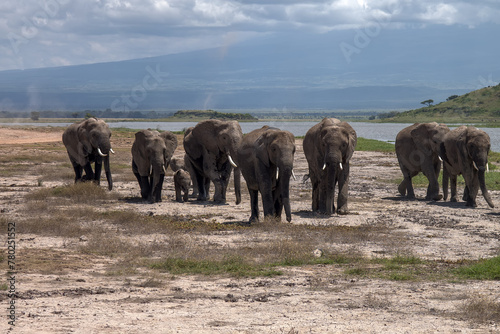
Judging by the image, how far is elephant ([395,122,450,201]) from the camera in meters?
21.8

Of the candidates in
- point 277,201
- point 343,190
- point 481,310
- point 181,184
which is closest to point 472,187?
point 343,190

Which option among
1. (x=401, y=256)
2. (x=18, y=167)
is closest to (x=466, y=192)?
(x=401, y=256)

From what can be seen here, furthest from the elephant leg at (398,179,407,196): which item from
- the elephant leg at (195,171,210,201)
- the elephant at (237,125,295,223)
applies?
the elephant at (237,125,295,223)

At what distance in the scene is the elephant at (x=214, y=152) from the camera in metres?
20.3

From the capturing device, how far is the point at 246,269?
11.2 m

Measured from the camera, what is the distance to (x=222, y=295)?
975cm

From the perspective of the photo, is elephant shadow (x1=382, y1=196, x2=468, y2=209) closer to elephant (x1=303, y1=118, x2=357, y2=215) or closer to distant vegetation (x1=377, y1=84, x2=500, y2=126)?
elephant (x1=303, y1=118, x2=357, y2=215)

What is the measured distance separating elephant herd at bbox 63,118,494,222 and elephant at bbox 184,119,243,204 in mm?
27

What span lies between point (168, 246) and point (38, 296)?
12.9 feet

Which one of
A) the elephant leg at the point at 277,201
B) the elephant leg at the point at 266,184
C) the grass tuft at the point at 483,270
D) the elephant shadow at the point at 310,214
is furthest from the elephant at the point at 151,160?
the grass tuft at the point at 483,270

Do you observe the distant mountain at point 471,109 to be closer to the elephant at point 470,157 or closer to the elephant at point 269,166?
the elephant at point 470,157

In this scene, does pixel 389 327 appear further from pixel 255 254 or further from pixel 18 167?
pixel 18 167

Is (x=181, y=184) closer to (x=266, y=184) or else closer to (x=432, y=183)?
(x=266, y=184)

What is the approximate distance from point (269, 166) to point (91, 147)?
9211mm
